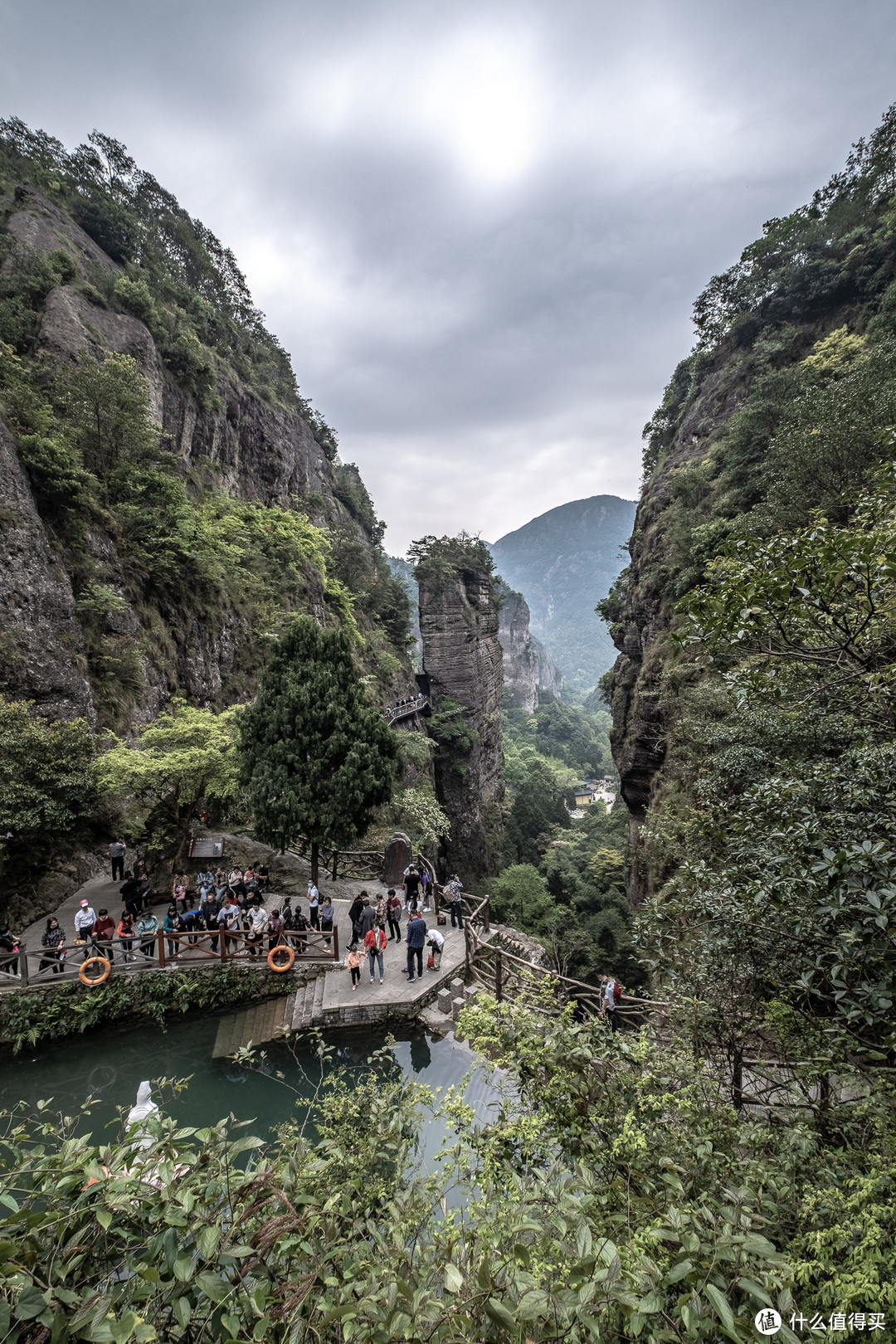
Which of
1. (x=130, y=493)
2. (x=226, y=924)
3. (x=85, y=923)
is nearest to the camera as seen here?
(x=85, y=923)

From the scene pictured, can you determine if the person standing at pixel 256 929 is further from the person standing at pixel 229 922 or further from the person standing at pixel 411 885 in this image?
the person standing at pixel 411 885

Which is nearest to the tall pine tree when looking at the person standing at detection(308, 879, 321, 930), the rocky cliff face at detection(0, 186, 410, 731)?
the person standing at detection(308, 879, 321, 930)

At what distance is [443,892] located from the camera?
10477 mm

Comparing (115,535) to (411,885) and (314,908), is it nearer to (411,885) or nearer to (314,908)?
(314,908)

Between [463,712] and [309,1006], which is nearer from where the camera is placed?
[309,1006]

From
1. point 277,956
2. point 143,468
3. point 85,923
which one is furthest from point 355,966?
point 143,468

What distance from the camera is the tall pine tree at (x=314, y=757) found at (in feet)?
31.5

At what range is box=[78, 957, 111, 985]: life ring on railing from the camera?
7650mm

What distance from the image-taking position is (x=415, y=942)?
7.84 meters

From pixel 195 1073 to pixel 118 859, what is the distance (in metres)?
5.41

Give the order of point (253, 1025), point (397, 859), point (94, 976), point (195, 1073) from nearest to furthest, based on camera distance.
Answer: point (195, 1073)
point (253, 1025)
point (94, 976)
point (397, 859)

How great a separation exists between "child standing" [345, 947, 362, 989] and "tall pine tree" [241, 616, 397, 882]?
2.38 metres

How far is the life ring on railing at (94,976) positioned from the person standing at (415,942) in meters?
4.67

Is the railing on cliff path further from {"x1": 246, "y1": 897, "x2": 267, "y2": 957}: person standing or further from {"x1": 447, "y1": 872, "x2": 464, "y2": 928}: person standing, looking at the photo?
{"x1": 246, "y1": 897, "x2": 267, "y2": 957}: person standing
